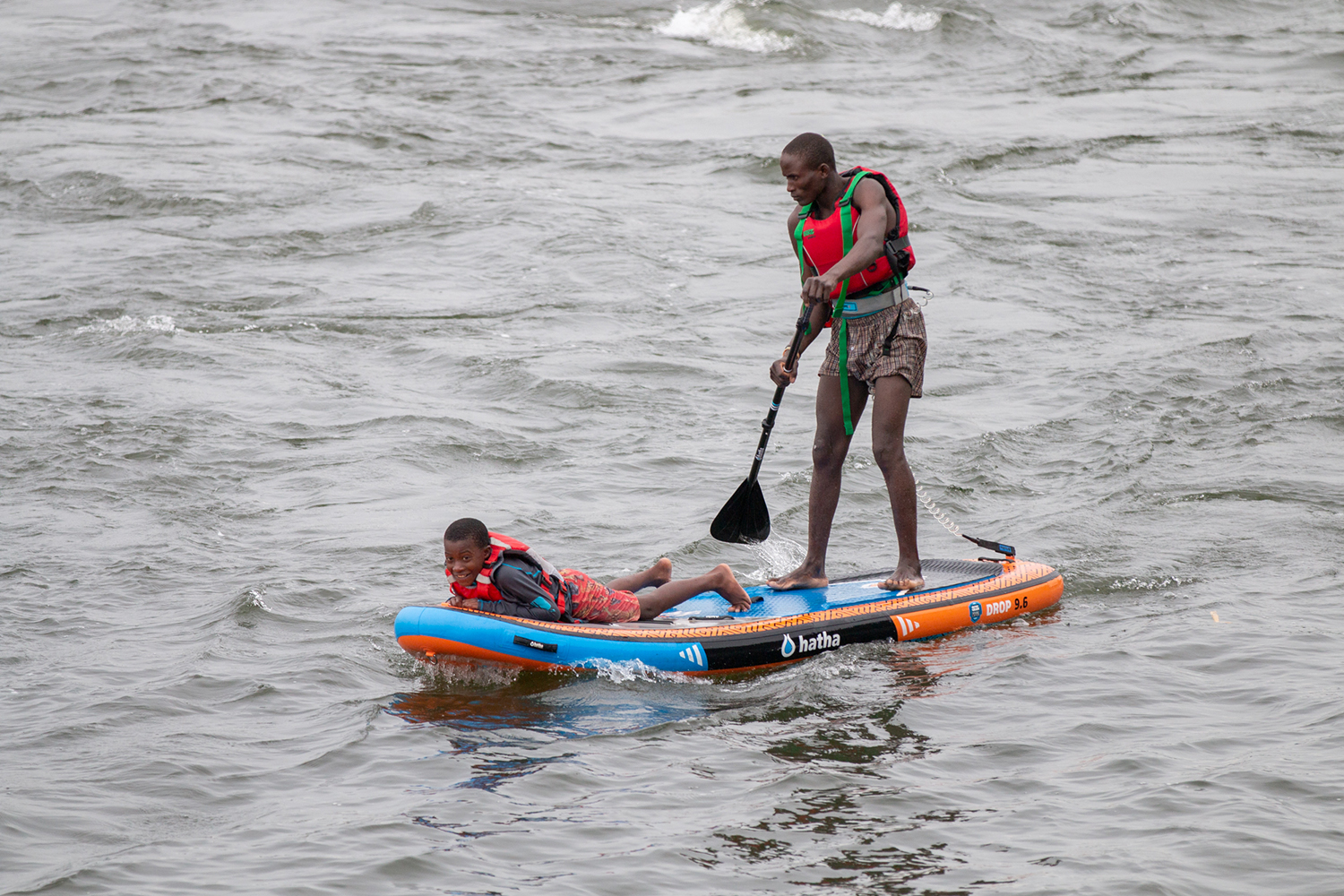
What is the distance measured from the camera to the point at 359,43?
85.8 feet

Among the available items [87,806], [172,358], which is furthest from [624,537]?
[172,358]

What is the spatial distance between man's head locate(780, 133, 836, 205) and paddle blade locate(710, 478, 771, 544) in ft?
5.78

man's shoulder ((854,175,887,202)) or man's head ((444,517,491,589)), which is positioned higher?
man's shoulder ((854,175,887,202))

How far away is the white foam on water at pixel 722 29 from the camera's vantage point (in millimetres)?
26641

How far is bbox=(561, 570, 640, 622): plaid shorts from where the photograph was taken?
7031 mm

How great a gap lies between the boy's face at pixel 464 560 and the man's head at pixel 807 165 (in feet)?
7.42

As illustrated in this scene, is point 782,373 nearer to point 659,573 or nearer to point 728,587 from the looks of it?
point 728,587

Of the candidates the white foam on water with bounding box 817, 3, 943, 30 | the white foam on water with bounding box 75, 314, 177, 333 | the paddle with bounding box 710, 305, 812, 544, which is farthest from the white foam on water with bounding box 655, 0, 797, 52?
the paddle with bounding box 710, 305, 812, 544

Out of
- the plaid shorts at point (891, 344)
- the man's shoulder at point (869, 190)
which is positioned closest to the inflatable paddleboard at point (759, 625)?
the plaid shorts at point (891, 344)

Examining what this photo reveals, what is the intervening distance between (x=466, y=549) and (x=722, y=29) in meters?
22.4

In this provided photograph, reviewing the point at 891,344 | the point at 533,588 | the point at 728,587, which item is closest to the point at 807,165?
the point at 891,344

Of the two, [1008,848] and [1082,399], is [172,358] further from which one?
[1008,848]

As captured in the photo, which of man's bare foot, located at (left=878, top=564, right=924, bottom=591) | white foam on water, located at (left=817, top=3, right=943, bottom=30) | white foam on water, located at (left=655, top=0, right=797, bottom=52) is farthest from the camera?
white foam on water, located at (left=817, top=3, right=943, bottom=30)

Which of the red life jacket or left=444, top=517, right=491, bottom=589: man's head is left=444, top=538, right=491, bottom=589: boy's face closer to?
left=444, top=517, right=491, bottom=589: man's head
